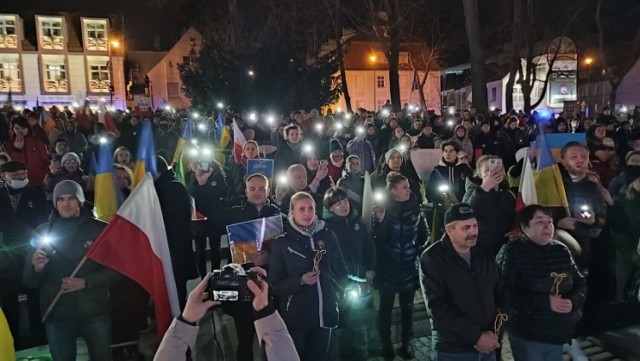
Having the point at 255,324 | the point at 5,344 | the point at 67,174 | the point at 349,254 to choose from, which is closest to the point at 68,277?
the point at 5,344

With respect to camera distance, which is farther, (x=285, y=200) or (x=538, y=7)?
(x=538, y=7)

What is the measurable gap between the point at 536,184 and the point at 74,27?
54206mm

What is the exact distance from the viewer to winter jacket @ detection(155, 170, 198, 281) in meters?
5.69

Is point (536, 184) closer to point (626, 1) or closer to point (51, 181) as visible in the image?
point (51, 181)

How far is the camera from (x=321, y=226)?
4.77 meters

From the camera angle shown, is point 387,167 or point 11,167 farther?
point 387,167

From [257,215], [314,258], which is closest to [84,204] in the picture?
[257,215]

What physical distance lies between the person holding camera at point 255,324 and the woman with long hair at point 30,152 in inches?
309

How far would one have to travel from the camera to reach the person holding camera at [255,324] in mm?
2504

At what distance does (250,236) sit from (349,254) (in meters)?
1.09

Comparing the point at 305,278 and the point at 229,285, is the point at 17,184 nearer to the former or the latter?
the point at 305,278

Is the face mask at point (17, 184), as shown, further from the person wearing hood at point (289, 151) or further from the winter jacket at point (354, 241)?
the person wearing hood at point (289, 151)

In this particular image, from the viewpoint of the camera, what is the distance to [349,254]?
5.74 metres

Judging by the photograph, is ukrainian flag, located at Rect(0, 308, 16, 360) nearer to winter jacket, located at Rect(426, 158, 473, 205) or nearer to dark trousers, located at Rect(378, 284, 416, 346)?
dark trousers, located at Rect(378, 284, 416, 346)
